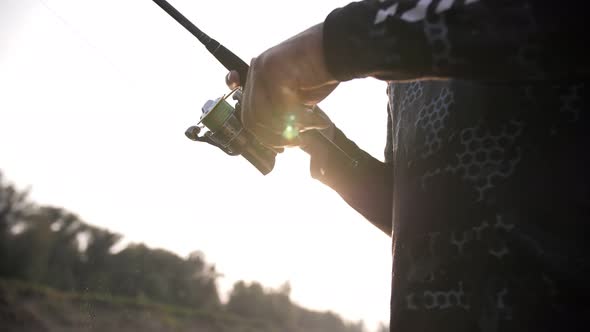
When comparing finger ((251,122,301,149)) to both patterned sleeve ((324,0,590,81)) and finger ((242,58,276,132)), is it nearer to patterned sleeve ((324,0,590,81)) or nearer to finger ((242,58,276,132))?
Result: finger ((242,58,276,132))

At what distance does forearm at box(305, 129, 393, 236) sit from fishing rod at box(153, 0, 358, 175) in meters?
0.03

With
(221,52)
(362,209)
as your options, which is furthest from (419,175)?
(221,52)

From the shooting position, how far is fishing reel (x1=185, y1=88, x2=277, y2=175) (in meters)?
2.07

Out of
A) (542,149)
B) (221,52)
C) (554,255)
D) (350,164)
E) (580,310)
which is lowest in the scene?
(580,310)

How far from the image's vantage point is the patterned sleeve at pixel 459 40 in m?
0.81

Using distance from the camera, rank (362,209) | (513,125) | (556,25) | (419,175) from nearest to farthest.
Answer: (556,25) < (513,125) < (419,175) < (362,209)

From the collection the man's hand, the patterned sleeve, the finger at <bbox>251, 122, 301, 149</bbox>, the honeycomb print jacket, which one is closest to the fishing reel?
the finger at <bbox>251, 122, 301, 149</bbox>

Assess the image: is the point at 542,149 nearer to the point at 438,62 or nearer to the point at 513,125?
the point at 513,125

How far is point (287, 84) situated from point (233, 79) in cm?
82

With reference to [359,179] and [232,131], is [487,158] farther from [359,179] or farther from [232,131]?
[232,131]

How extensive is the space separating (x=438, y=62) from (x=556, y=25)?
0.21 m

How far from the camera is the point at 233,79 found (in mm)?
1929

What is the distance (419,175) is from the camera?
1.32 m

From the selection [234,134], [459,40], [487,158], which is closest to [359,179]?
[234,134]
